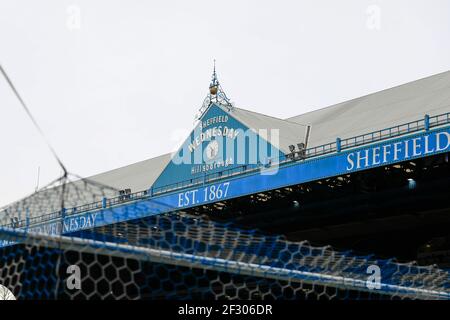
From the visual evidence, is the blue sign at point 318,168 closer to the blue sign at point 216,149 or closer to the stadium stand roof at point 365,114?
the blue sign at point 216,149

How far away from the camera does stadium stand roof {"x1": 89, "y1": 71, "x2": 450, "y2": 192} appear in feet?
75.7

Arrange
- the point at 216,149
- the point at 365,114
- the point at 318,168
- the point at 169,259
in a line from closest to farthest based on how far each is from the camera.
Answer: the point at 169,259 → the point at 318,168 → the point at 365,114 → the point at 216,149

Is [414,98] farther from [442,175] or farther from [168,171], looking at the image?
[168,171]

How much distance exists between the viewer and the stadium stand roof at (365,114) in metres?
23.1

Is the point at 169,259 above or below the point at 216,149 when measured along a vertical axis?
below

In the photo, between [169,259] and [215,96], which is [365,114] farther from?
[169,259]

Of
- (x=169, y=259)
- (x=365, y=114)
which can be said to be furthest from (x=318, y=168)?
(x=169, y=259)

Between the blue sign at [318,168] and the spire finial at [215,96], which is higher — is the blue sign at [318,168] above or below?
below

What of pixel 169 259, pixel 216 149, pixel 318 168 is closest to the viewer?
pixel 169 259

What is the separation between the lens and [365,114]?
86.0ft

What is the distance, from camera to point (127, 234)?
6.47 metres

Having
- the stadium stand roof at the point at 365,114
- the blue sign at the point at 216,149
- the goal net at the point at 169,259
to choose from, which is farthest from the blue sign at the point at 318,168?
the goal net at the point at 169,259
